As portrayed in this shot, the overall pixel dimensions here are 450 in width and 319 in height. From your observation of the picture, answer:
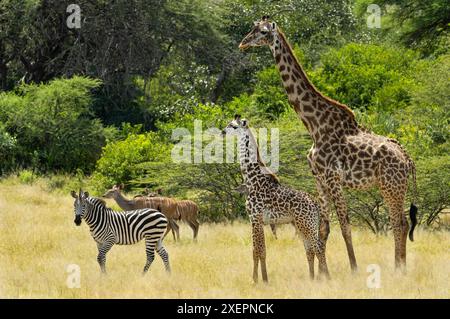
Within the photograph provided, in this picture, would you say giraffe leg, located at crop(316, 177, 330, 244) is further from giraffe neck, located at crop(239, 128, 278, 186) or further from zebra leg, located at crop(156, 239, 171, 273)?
zebra leg, located at crop(156, 239, 171, 273)

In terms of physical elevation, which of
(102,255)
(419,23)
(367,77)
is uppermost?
(419,23)

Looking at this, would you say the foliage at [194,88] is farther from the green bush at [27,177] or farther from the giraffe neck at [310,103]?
the giraffe neck at [310,103]

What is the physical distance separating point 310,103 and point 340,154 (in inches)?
32.6

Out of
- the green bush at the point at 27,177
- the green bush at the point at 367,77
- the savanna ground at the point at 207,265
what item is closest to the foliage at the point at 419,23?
the green bush at the point at 367,77

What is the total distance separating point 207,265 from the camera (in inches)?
529

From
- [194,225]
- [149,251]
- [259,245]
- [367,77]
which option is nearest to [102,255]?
[149,251]

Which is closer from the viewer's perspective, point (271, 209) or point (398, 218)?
point (271, 209)

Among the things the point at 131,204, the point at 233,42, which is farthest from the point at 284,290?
the point at 233,42

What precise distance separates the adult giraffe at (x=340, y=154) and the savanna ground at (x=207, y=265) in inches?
30.8

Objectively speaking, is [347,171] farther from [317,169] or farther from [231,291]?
[231,291]

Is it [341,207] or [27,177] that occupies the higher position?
[341,207]

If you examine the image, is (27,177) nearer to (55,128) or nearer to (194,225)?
(55,128)

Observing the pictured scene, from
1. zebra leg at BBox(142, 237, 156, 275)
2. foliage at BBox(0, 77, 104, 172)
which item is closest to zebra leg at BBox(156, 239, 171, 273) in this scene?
zebra leg at BBox(142, 237, 156, 275)

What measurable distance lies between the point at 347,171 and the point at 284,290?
1.92 m
